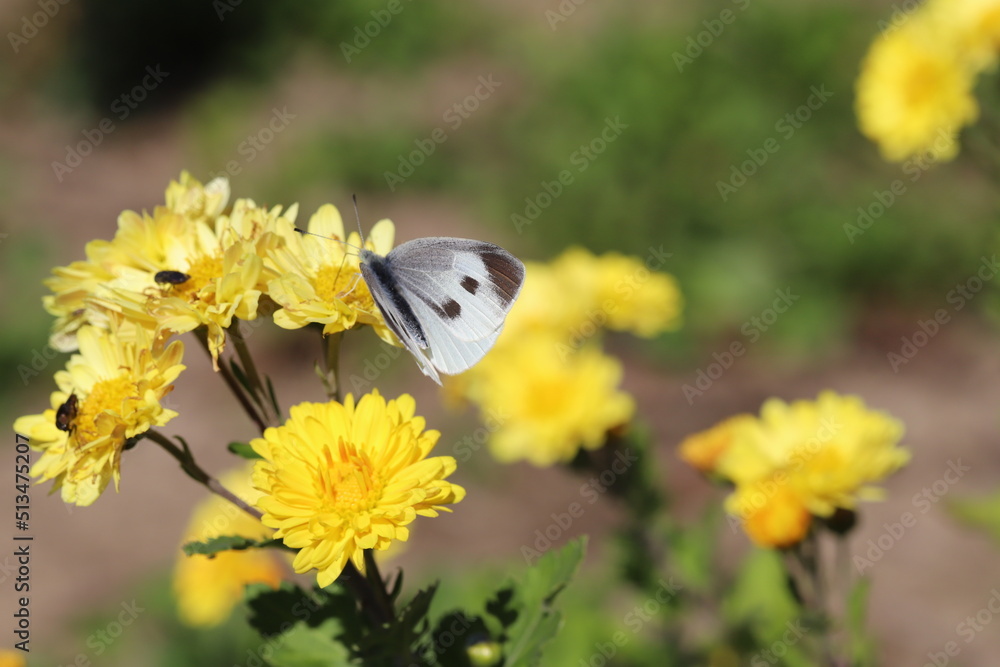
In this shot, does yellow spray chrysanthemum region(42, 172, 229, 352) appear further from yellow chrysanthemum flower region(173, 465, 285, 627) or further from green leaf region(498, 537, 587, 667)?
yellow chrysanthemum flower region(173, 465, 285, 627)

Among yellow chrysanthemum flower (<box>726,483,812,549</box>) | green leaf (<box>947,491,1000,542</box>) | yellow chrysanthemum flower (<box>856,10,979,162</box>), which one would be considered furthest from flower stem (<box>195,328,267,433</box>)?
yellow chrysanthemum flower (<box>856,10,979,162</box>)

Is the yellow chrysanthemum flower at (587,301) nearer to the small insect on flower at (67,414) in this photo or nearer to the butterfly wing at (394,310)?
the butterfly wing at (394,310)

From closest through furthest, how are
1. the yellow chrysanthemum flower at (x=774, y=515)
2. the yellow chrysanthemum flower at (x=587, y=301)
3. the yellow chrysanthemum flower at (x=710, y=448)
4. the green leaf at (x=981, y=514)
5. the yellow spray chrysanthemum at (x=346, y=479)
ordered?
the yellow spray chrysanthemum at (x=346, y=479)
the yellow chrysanthemum flower at (x=774, y=515)
the yellow chrysanthemum flower at (x=710, y=448)
the yellow chrysanthemum flower at (x=587, y=301)
the green leaf at (x=981, y=514)

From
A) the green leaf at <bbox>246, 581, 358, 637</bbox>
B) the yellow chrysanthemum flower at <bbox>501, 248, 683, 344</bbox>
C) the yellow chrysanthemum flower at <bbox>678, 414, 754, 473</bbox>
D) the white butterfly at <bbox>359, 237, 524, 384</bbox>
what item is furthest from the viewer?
the yellow chrysanthemum flower at <bbox>501, 248, 683, 344</bbox>

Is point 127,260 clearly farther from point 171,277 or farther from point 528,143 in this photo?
point 528,143

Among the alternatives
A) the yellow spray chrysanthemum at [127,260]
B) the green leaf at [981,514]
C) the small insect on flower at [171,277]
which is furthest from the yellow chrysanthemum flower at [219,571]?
the green leaf at [981,514]

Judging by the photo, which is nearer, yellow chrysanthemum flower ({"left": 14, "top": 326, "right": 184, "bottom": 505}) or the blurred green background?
yellow chrysanthemum flower ({"left": 14, "top": 326, "right": 184, "bottom": 505})

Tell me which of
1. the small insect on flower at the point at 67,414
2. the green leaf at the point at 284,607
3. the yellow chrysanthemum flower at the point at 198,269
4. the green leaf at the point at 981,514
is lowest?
the green leaf at the point at 981,514

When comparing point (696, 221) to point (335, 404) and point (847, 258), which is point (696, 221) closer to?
point (847, 258)
